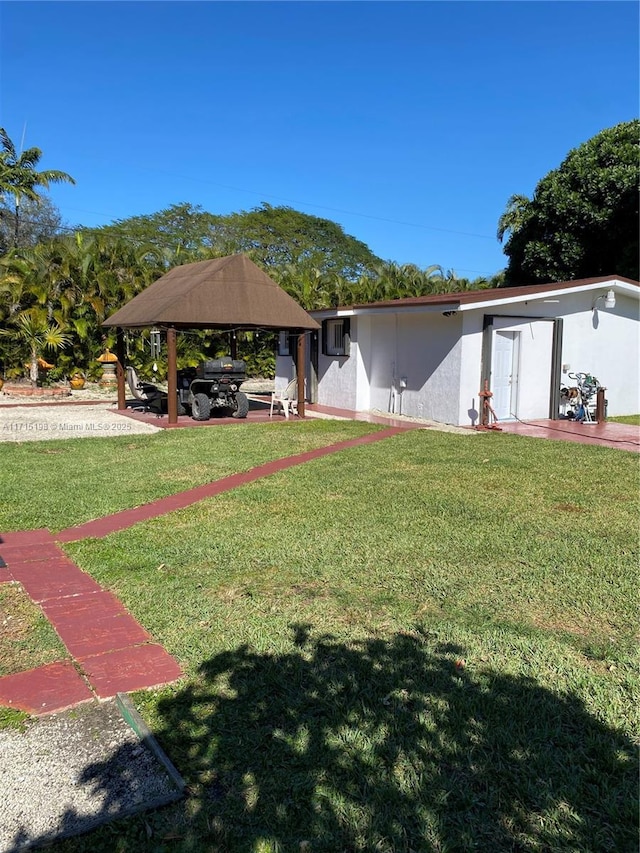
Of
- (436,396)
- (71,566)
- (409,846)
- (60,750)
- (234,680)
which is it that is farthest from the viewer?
(436,396)

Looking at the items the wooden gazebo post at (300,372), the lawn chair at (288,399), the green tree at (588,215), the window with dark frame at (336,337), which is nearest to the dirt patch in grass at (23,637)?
the lawn chair at (288,399)

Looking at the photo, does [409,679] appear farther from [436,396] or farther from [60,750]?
[436,396]

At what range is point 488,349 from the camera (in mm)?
13875

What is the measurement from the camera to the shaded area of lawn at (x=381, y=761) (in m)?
2.40

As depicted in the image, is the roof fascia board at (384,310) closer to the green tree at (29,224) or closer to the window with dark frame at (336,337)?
the window with dark frame at (336,337)

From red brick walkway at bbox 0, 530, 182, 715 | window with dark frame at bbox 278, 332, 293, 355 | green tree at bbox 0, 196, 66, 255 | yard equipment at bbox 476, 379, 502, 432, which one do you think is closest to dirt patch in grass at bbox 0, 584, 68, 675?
red brick walkway at bbox 0, 530, 182, 715

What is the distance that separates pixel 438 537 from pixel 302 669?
2.61m

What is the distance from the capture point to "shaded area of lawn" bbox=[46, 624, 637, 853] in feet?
7.88

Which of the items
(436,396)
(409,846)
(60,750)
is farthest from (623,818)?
(436,396)

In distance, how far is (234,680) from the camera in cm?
346

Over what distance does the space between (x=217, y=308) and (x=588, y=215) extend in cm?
1572

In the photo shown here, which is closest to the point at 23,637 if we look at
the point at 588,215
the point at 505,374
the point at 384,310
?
the point at 384,310

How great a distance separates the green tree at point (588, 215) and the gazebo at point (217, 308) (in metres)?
13.5

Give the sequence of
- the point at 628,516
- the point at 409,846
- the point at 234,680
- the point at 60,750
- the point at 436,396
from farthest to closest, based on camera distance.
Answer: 1. the point at 436,396
2. the point at 628,516
3. the point at 234,680
4. the point at 60,750
5. the point at 409,846
